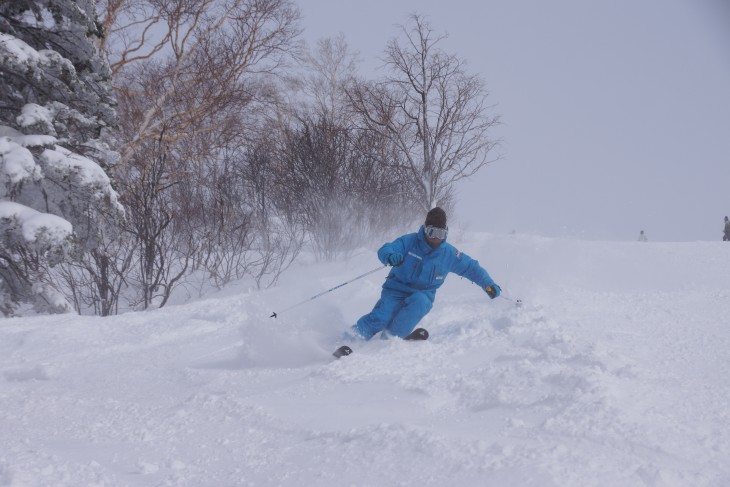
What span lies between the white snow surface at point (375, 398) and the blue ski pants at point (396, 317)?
0.73 ft

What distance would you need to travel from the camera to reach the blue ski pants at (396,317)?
4.67m

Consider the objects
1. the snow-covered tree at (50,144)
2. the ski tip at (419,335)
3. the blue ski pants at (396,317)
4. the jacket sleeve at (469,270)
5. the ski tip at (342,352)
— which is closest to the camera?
the ski tip at (342,352)

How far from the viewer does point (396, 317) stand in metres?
4.73

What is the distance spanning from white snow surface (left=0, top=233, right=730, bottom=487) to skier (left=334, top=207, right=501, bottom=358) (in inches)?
11.1

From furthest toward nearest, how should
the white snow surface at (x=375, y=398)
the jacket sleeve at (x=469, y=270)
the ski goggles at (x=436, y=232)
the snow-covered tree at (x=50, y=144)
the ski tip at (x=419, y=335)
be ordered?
1. the snow-covered tree at (x=50, y=144)
2. the jacket sleeve at (x=469, y=270)
3. the ski goggles at (x=436, y=232)
4. the ski tip at (x=419, y=335)
5. the white snow surface at (x=375, y=398)

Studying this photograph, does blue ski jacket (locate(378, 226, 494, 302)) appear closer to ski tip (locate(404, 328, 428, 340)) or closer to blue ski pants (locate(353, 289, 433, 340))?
blue ski pants (locate(353, 289, 433, 340))

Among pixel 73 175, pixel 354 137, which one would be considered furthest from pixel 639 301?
pixel 354 137

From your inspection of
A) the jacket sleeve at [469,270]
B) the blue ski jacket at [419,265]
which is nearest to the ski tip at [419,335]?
the blue ski jacket at [419,265]

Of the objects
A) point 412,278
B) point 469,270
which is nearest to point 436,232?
point 412,278

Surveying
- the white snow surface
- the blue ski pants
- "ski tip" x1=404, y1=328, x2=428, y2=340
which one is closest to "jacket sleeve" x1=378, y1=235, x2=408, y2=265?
the blue ski pants

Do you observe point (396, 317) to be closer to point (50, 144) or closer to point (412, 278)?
point (412, 278)

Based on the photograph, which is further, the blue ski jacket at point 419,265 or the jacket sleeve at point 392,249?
the blue ski jacket at point 419,265

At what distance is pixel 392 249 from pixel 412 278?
0.32 meters

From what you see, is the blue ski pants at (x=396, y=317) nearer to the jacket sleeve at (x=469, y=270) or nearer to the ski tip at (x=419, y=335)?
the ski tip at (x=419, y=335)
